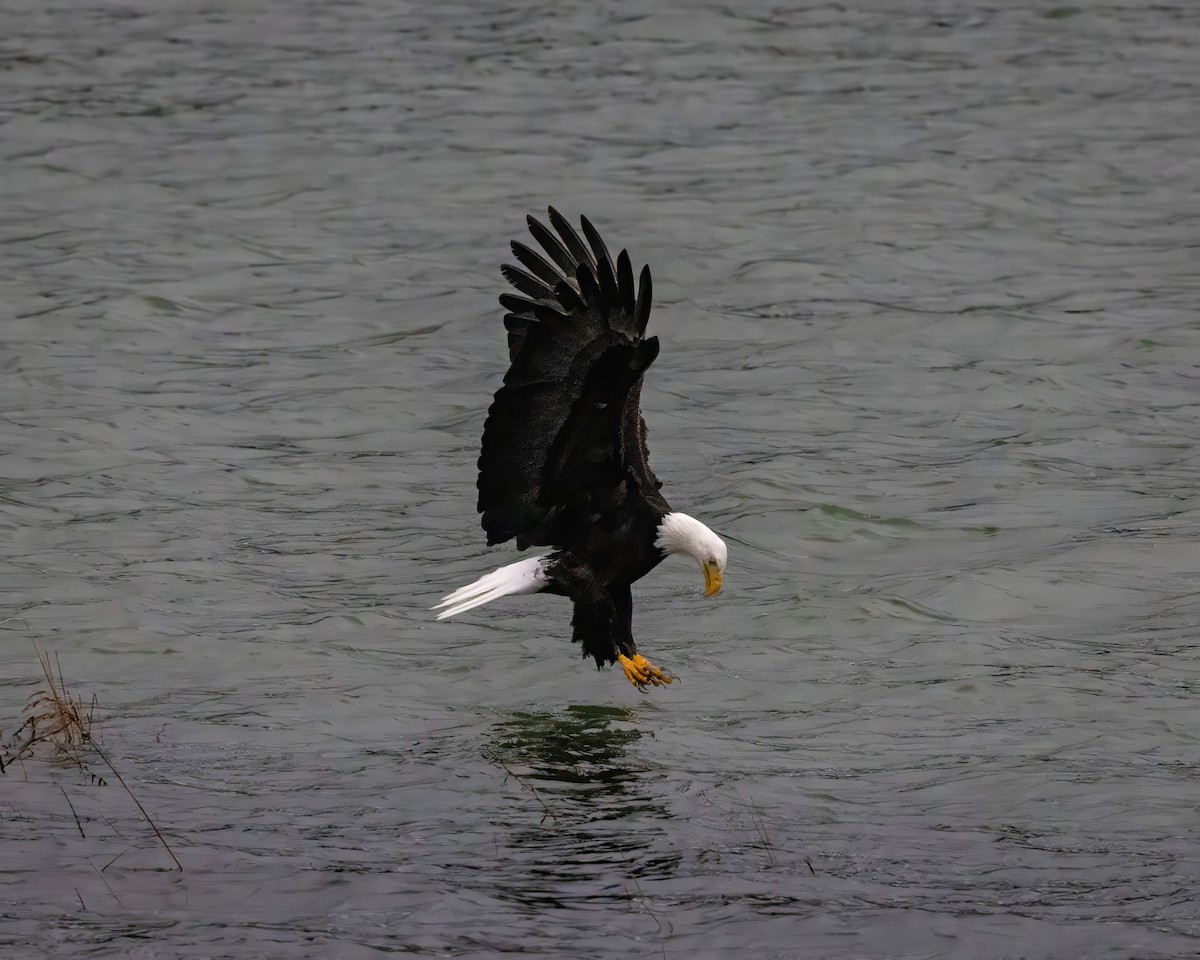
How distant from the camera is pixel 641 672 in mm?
7773

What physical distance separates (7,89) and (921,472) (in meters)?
10.5

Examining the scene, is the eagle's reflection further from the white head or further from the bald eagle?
Answer: the white head

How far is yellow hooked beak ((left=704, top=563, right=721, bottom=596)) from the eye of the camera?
7.60m

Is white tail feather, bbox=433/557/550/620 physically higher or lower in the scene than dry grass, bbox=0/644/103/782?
higher

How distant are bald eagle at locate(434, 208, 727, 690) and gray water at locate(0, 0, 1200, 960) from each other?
0.48m

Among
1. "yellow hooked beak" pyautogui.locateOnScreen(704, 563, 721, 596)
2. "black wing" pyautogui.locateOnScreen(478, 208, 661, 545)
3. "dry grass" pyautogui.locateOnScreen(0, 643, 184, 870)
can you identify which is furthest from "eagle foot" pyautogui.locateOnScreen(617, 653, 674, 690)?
"dry grass" pyautogui.locateOnScreen(0, 643, 184, 870)

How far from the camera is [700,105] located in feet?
56.9

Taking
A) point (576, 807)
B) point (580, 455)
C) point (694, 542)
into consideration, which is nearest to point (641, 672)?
point (694, 542)

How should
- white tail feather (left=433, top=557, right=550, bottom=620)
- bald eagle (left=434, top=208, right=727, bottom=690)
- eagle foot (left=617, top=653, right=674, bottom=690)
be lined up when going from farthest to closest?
eagle foot (left=617, top=653, right=674, bottom=690) < white tail feather (left=433, top=557, right=550, bottom=620) < bald eagle (left=434, top=208, right=727, bottom=690)

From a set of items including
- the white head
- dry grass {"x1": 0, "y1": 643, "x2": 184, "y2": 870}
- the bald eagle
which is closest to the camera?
dry grass {"x1": 0, "y1": 643, "x2": 184, "y2": 870}

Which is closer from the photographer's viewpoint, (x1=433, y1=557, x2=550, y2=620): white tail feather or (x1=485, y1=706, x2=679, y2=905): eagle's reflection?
(x1=485, y1=706, x2=679, y2=905): eagle's reflection

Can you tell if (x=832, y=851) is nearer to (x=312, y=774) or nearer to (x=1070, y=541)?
(x=312, y=774)

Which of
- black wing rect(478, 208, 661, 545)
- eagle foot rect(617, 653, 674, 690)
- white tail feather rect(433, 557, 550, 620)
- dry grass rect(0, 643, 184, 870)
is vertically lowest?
eagle foot rect(617, 653, 674, 690)

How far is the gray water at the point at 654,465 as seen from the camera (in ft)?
19.5
